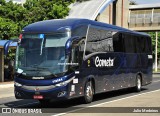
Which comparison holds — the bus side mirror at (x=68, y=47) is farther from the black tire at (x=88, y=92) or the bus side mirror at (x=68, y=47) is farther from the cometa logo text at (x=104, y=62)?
the cometa logo text at (x=104, y=62)

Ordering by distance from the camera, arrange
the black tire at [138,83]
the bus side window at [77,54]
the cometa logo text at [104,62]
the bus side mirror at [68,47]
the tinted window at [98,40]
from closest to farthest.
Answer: the bus side mirror at [68,47] → the bus side window at [77,54] → the tinted window at [98,40] → the cometa logo text at [104,62] → the black tire at [138,83]

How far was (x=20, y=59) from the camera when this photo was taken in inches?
598

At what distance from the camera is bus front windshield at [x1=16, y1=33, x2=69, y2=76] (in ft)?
48.2

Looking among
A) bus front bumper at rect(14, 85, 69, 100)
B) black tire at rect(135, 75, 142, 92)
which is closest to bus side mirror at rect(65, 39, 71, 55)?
bus front bumper at rect(14, 85, 69, 100)

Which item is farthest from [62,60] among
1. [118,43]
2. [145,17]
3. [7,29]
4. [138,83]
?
[145,17]

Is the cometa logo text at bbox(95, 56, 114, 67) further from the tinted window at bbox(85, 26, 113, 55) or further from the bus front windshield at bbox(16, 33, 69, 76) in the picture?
the bus front windshield at bbox(16, 33, 69, 76)

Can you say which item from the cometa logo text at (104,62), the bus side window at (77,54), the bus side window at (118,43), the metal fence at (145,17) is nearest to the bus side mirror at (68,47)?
the bus side window at (77,54)

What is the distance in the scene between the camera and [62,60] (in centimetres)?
1476

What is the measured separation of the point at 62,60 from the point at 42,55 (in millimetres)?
732

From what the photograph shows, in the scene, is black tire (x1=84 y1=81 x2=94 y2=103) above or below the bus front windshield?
below

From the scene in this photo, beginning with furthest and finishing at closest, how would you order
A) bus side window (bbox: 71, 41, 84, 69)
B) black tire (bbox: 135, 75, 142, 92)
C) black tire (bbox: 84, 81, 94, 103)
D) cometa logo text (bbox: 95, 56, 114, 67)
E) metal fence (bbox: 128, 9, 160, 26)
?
metal fence (bbox: 128, 9, 160, 26) → black tire (bbox: 135, 75, 142, 92) → cometa logo text (bbox: 95, 56, 114, 67) → black tire (bbox: 84, 81, 94, 103) → bus side window (bbox: 71, 41, 84, 69)

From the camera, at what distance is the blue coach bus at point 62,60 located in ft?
48.0

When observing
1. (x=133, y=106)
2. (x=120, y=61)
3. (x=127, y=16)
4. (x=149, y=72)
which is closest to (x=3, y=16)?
(x=149, y=72)

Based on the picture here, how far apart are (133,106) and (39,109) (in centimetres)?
331
